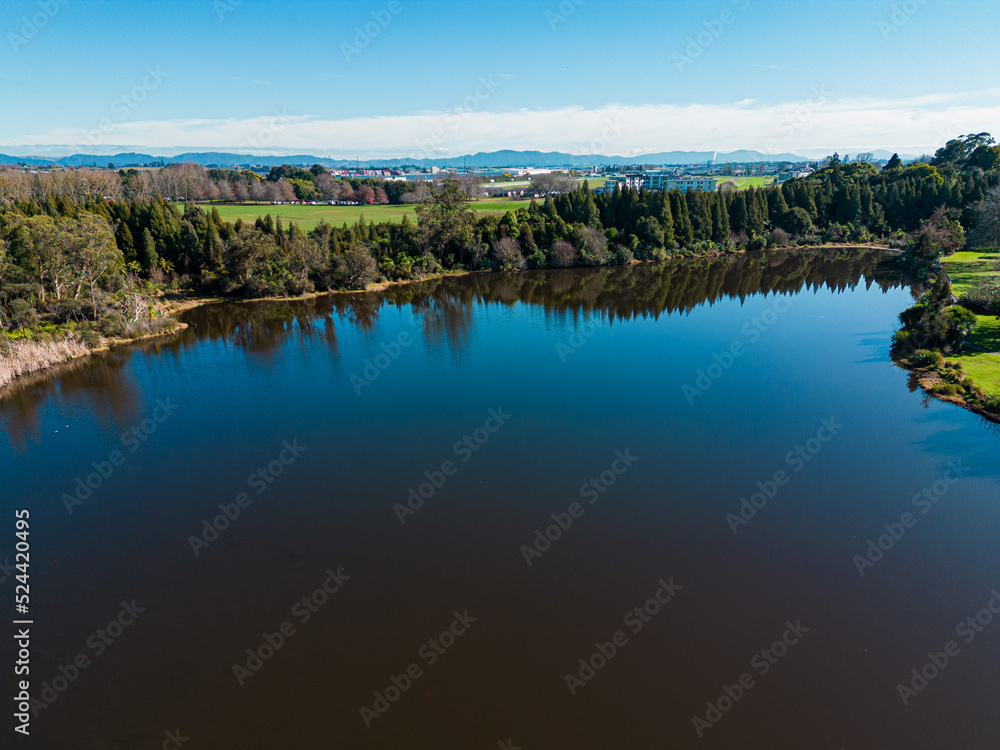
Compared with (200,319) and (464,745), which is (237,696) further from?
→ (200,319)

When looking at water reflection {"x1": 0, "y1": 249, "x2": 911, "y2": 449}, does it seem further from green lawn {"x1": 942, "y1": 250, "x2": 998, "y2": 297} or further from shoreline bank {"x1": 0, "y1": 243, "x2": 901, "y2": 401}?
green lawn {"x1": 942, "y1": 250, "x2": 998, "y2": 297}

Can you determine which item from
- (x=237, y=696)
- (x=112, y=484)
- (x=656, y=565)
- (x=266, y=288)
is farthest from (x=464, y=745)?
(x=266, y=288)

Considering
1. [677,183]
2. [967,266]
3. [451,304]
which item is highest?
[677,183]

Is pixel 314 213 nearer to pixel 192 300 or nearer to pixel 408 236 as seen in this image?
pixel 408 236

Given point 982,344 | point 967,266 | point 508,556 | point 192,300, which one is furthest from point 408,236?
point 967,266

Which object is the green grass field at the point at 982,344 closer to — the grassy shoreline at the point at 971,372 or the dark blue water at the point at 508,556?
the grassy shoreline at the point at 971,372

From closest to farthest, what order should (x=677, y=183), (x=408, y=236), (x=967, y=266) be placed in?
(x=967, y=266) → (x=408, y=236) → (x=677, y=183)

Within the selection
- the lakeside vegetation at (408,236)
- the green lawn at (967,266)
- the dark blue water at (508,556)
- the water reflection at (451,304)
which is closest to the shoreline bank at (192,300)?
the lakeside vegetation at (408,236)
